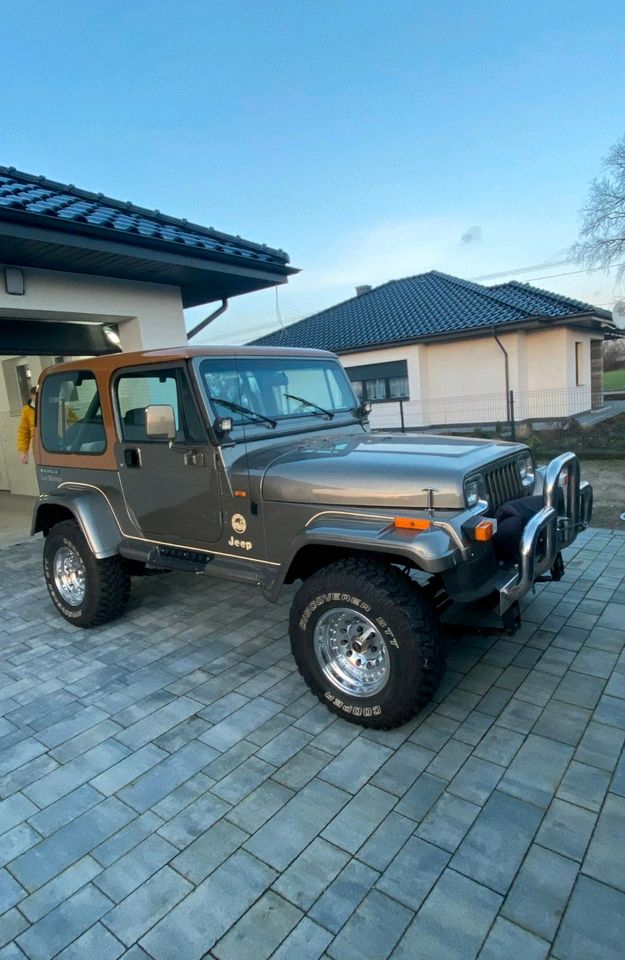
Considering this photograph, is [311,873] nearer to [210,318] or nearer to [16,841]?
[16,841]

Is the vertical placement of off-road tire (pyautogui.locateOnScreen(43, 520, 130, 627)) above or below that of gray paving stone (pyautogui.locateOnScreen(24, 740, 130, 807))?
above

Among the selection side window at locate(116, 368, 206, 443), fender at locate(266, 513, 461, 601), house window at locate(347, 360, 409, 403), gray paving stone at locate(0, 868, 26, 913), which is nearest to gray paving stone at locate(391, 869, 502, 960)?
fender at locate(266, 513, 461, 601)

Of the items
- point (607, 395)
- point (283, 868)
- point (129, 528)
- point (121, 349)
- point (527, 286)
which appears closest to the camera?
point (283, 868)

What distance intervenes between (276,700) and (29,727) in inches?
53.7

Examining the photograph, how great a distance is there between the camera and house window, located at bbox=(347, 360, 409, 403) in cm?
1817

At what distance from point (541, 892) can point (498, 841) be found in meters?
0.23

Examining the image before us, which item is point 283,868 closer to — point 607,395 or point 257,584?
point 257,584

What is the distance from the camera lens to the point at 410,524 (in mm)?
2580

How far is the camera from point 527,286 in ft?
62.4

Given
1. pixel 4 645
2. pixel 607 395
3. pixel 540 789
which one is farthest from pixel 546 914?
pixel 607 395

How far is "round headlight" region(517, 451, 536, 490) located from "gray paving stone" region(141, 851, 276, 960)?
2.50m

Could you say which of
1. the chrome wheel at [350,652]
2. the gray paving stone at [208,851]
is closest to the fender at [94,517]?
the chrome wheel at [350,652]

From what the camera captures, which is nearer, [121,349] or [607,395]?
[121,349]

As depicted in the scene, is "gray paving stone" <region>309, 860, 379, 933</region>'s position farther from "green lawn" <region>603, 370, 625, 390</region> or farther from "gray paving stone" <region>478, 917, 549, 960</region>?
"green lawn" <region>603, 370, 625, 390</region>
